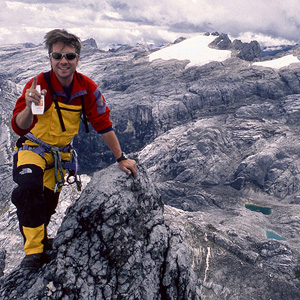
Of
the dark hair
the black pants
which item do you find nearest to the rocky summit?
the black pants

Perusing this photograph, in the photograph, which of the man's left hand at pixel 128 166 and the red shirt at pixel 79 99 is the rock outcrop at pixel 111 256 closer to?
the man's left hand at pixel 128 166

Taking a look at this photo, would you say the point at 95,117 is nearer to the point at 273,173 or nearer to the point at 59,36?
the point at 59,36

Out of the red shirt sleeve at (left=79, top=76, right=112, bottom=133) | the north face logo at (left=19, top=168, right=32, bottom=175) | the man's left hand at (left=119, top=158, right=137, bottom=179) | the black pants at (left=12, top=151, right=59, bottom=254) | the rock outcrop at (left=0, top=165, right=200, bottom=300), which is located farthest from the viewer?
the man's left hand at (left=119, top=158, right=137, bottom=179)

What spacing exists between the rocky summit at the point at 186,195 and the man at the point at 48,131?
1043mm

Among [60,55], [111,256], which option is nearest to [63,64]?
[60,55]

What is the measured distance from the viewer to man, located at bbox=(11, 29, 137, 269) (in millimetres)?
7750

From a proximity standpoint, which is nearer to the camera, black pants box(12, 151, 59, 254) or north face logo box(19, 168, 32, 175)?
black pants box(12, 151, 59, 254)

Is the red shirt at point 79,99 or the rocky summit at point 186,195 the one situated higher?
the red shirt at point 79,99

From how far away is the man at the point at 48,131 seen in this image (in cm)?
775

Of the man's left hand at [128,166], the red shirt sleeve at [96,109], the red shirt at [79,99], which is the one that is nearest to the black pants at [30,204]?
the red shirt at [79,99]

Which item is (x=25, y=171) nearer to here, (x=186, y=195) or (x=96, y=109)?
(x=96, y=109)

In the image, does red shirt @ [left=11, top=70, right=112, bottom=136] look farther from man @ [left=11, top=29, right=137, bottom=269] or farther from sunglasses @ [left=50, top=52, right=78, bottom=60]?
sunglasses @ [left=50, top=52, right=78, bottom=60]

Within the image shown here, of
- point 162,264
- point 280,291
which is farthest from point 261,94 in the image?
point 162,264

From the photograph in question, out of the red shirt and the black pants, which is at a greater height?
the red shirt
